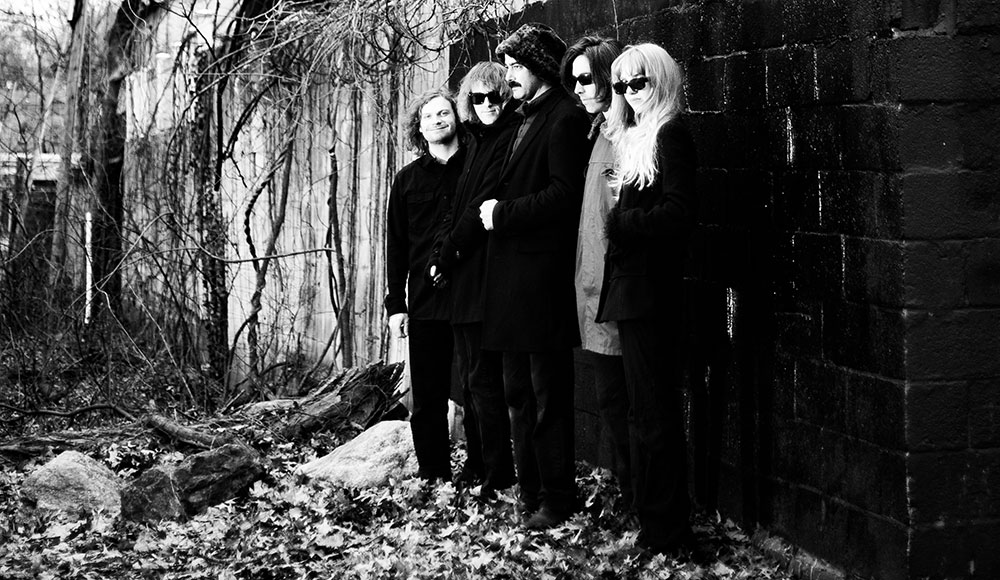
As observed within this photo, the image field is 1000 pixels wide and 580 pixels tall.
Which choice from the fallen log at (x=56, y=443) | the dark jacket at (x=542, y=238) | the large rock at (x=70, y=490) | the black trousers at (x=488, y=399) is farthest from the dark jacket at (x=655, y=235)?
the fallen log at (x=56, y=443)

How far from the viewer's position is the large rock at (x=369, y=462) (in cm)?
720

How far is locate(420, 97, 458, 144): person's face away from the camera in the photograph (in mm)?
6641

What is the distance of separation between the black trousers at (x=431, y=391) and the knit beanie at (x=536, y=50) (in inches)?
57.1

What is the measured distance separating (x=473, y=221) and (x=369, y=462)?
1794 mm

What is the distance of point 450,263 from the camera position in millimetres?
6348

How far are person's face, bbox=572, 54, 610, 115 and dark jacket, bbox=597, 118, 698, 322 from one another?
0.53 meters

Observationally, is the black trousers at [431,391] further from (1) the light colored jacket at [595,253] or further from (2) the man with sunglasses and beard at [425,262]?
(1) the light colored jacket at [595,253]

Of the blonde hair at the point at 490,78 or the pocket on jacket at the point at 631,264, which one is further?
the blonde hair at the point at 490,78

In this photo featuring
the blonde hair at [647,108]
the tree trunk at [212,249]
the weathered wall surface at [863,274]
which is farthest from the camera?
the tree trunk at [212,249]

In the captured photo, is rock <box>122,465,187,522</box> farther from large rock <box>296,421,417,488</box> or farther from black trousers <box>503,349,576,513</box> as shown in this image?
black trousers <box>503,349,576,513</box>

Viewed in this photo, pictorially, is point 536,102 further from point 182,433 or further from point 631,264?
point 182,433

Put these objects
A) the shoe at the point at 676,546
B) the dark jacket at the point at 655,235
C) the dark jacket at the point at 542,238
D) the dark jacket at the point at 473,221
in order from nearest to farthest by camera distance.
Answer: the dark jacket at the point at 655,235 → the shoe at the point at 676,546 → the dark jacket at the point at 542,238 → the dark jacket at the point at 473,221

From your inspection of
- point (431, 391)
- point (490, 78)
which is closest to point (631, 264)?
point (490, 78)

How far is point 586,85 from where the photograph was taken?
5613 millimetres
